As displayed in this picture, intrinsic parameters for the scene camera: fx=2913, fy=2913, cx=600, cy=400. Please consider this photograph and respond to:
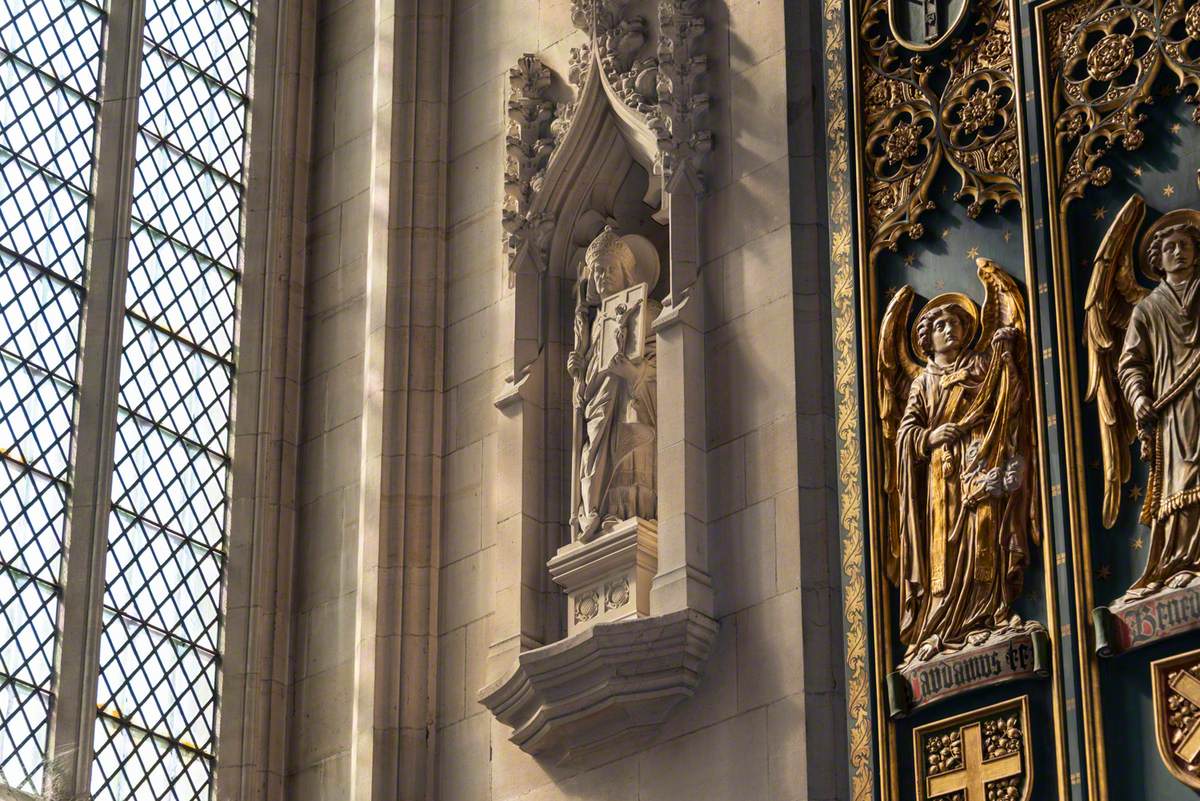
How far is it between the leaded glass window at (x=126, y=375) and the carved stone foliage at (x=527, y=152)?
2102 millimetres

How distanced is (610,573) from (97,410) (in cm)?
326

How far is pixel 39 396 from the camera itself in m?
16.5

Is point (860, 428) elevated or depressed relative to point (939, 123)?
depressed

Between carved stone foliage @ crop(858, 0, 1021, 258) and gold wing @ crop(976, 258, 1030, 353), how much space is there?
14.9 inches

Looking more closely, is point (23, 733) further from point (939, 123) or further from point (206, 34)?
point (939, 123)

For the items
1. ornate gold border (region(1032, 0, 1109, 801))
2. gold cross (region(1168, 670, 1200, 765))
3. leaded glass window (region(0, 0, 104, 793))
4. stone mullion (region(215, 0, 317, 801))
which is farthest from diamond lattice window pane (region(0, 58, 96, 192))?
gold cross (region(1168, 670, 1200, 765))

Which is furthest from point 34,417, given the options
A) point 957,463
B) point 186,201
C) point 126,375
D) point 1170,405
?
point 1170,405

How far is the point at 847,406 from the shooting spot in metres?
14.9

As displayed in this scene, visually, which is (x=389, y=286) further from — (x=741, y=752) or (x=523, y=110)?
(x=741, y=752)

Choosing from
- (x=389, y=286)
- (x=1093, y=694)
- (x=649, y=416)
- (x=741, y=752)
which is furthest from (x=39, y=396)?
(x=1093, y=694)

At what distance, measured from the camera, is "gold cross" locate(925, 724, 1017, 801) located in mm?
13492

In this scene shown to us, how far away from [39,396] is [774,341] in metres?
4.26

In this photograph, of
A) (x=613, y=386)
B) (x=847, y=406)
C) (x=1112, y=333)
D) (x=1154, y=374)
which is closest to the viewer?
(x=1154, y=374)

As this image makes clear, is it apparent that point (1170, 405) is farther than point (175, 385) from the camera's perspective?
No
